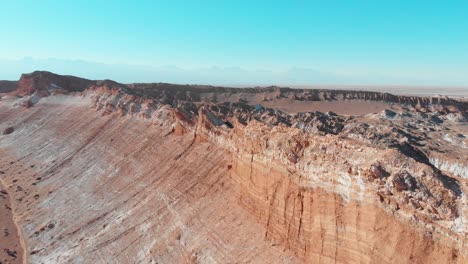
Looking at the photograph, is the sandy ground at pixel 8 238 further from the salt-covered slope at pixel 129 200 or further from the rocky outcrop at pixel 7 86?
the rocky outcrop at pixel 7 86

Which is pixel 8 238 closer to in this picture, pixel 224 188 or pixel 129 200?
pixel 129 200

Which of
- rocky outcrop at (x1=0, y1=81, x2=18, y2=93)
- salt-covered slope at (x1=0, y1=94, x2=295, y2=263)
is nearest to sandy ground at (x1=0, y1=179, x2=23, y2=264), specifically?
salt-covered slope at (x1=0, y1=94, x2=295, y2=263)

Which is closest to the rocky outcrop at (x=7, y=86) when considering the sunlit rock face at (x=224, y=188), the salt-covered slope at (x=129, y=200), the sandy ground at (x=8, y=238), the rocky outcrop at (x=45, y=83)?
A: the rocky outcrop at (x=45, y=83)

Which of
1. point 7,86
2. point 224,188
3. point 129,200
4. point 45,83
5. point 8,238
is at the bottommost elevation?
point 8,238

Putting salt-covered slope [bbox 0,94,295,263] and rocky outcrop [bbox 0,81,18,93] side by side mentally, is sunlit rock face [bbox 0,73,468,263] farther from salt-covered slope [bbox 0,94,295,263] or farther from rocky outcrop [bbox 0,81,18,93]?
rocky outcrop [bbox 0,81,18,93]

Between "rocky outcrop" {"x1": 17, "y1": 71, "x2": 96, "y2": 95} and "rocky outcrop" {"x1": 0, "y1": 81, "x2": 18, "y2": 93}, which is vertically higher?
"rocky outcrop" {"x1": 17, "y1": 71, "x2": 96, "y2": 95}

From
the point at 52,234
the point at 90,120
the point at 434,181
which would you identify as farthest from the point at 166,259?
the point at 90,120

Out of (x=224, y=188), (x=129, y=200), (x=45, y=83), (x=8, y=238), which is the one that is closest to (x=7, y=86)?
(x=45, y=83)
